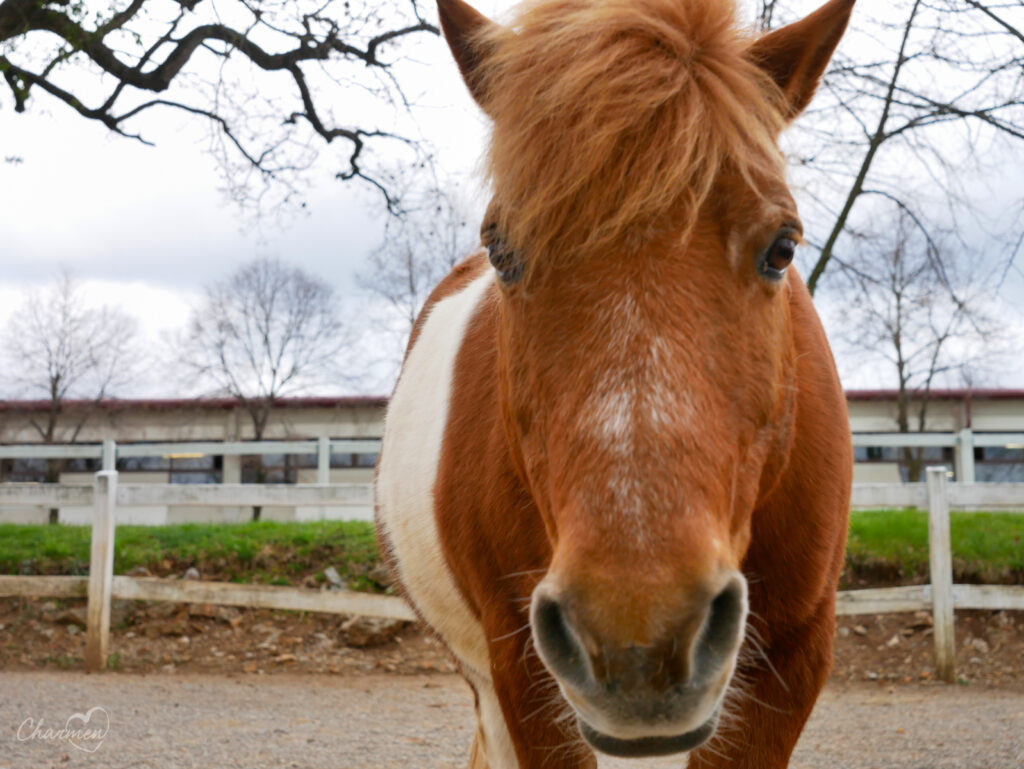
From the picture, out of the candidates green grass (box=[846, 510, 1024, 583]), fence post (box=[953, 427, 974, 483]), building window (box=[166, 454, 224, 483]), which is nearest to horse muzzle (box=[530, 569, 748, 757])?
green grass (box=[846, 510, 1024, 583])

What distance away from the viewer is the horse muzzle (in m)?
1.35

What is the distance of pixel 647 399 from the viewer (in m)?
1.52

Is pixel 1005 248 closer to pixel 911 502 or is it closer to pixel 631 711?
pixel 911 502

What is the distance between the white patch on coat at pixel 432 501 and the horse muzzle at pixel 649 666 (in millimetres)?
1497

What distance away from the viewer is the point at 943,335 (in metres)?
21.3

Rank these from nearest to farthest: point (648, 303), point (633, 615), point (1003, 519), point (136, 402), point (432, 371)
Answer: point (633, 615), point (648, 303), point (432, 371), point (1003, 519), point (136, 402)

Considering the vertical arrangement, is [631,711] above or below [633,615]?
below

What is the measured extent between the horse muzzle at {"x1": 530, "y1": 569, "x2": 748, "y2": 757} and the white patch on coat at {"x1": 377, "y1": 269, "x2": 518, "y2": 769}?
1.50 meters

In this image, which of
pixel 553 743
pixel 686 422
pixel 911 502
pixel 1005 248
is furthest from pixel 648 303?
pixel 911 502

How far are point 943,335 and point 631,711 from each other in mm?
22541

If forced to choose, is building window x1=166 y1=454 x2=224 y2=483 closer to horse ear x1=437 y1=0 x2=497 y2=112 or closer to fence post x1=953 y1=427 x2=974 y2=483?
fence post x1=953 y1=427 x2=974 y2=483

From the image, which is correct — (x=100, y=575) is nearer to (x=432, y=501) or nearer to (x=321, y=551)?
(x=321, y=551)

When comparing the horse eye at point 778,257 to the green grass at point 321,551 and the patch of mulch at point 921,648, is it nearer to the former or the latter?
the patch of mulch at point 921,648

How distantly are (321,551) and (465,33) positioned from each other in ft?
26.1
